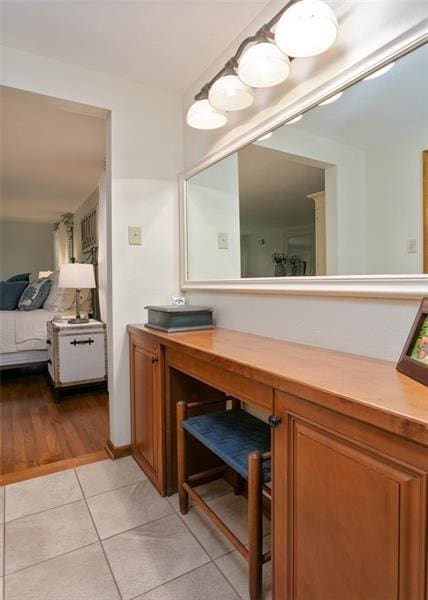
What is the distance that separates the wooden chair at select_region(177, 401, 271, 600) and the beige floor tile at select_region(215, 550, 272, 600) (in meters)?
0.09

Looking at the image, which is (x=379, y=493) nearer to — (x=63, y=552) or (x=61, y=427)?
(x=63, y=552)

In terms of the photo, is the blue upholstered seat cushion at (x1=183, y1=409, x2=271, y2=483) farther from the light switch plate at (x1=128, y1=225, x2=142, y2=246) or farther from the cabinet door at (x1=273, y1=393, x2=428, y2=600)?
the light switch plate at (x1=128, y1=225, x2=142, y2=246)

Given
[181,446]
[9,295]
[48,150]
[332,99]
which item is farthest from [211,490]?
[9,295]

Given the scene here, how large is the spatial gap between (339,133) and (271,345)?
778 mm

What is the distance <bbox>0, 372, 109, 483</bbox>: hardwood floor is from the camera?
206 centimetres

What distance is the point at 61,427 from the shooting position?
2.55m

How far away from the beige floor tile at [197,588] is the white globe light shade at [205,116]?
184 centimetres

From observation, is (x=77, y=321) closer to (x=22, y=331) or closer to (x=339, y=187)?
(x=22, y=331)

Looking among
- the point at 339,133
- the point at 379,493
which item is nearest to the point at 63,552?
the point at 379,493

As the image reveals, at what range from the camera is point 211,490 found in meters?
1.71

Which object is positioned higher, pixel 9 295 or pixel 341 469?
pixel 9 295

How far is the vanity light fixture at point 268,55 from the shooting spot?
42.3 inches

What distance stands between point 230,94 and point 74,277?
7.46ft

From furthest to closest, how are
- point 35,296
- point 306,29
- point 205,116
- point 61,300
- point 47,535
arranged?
point 35,296, point 61,300, point 205,116, point 47,535, point 306,29
